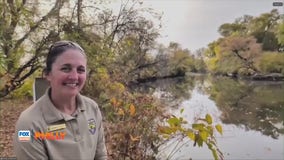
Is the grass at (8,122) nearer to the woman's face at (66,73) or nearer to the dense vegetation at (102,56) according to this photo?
the dense vegetation at (102,56)

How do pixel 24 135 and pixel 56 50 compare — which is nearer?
pixel 24 135

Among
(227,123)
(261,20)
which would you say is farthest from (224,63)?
(227,123)

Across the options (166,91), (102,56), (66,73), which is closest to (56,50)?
(66,73)

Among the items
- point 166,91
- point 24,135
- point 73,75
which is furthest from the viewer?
point 166,91

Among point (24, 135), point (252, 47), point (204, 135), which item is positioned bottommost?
point (204, 135)

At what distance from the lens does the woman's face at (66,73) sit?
1473 millimetres

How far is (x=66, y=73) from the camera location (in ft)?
4.84

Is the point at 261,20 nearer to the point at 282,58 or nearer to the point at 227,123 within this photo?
the point at 282,58

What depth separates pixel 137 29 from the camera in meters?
9.11

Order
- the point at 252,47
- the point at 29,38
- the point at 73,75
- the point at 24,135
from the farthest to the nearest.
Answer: the point at 252,47
the point at 29,38
the point at 73,75
the point at 24,135

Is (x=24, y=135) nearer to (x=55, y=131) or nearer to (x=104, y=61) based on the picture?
(x=55, y=131)

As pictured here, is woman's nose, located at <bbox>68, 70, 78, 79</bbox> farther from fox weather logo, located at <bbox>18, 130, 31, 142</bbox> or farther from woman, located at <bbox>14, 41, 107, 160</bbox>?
fox weather logo, located at <bbox>18, 130, 31, 142</bbox>

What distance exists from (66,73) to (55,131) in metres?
0.24

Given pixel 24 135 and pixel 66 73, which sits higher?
pixel 66 73
